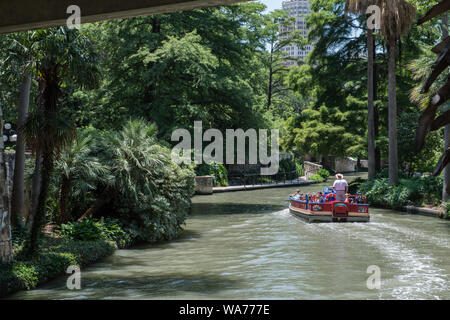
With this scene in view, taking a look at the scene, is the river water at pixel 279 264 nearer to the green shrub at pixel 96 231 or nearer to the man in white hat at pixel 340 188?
the green shrub at pixel 96 231

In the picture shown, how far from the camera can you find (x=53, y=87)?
11.6 m

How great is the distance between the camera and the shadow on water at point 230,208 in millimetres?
26703

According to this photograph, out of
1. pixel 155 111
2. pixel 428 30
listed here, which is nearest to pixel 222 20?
pixel 155 111

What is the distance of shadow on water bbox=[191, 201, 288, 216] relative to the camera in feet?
87.6

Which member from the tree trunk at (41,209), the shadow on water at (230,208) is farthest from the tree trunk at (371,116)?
the tree trunk at (41,209)

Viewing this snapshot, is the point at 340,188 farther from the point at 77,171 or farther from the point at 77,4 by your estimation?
the point at 77,4

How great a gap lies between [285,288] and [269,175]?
3927 cm

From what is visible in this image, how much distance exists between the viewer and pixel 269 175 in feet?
163

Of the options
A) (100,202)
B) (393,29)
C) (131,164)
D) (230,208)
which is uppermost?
(393,29)

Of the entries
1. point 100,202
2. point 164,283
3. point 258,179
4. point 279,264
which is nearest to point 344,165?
point 258,179

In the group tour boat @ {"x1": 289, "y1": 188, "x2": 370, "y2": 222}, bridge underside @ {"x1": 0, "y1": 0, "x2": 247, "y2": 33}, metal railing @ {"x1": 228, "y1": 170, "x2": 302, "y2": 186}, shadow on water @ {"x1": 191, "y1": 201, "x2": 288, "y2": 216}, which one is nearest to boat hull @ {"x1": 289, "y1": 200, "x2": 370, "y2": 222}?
tour boat @ {"x1": 289, "y1": 188, "x2": 370, "y2": 222}

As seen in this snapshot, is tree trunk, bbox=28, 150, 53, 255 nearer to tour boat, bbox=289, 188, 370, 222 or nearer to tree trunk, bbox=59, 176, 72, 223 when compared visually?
tree trunk, bbox=59, 176, 72, 223

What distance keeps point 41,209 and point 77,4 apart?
5990mm

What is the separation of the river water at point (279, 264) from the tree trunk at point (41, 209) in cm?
101
